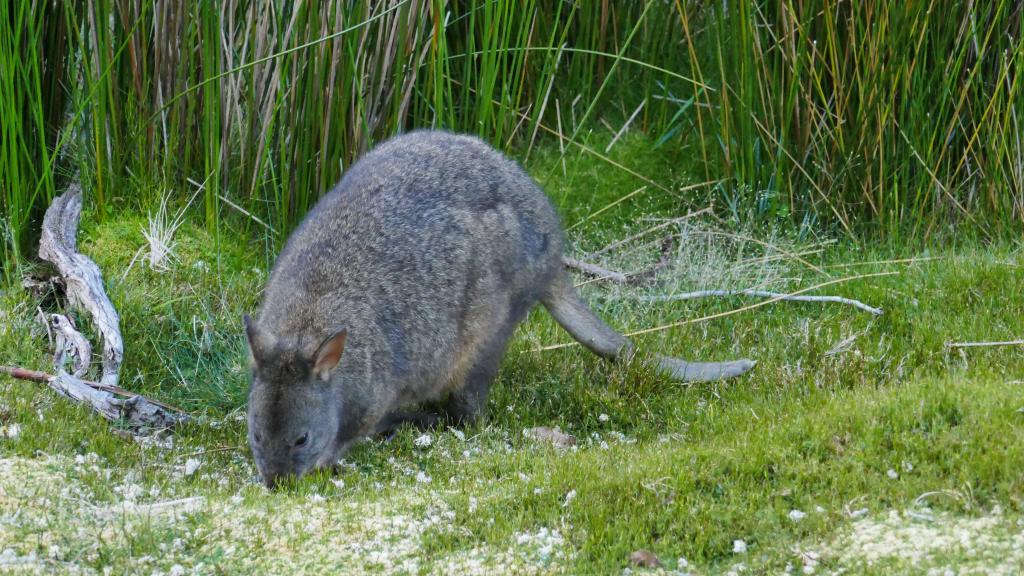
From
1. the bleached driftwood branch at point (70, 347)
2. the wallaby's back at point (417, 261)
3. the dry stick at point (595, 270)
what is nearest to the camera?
the wallaby's back at point (417, 261)

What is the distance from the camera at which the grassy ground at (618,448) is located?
4.43m

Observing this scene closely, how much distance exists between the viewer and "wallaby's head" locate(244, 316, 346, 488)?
18.0 ft

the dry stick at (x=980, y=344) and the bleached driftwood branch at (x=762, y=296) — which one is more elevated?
the dry stick at (x=980, y=344)

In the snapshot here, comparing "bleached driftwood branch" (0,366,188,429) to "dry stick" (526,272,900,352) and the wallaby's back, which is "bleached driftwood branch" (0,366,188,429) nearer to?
the wallaby's back

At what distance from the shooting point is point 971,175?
27.5ft

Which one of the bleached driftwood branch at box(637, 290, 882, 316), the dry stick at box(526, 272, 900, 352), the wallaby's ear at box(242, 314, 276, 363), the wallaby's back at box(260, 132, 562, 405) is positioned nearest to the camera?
the wallaby's ear at box(242, 314, 276, 363)

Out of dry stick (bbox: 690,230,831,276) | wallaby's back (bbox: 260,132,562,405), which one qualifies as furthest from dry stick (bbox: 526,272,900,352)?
wallaby's back (bbox: 260,132,562,405)

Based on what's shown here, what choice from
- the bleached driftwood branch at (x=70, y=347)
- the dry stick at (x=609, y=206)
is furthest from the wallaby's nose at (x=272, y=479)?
the dry stick at (x=609, y=206)

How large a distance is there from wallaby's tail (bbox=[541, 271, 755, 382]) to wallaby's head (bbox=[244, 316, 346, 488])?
1.67 meters

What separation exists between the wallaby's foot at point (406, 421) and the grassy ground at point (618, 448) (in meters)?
0.14

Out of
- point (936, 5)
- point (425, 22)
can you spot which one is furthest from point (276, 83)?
point (936, 5)

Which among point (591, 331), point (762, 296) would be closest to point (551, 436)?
point (591, 331)

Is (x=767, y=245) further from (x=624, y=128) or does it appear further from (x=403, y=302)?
(x=403, y=302)

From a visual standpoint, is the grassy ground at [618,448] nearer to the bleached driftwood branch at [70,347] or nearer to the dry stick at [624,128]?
the bleached driftwood branch at [70,347]
